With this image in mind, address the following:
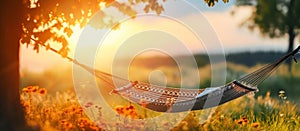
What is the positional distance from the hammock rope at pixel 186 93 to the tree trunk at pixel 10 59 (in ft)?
2.05

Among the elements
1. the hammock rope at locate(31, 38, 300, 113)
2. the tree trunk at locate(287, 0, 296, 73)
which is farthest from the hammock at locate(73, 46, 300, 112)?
the tree trunk at locate(287, 0, 296, 73)

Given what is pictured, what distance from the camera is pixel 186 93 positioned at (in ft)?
24.1

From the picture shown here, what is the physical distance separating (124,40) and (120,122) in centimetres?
185

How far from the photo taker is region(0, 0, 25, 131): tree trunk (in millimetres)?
6648

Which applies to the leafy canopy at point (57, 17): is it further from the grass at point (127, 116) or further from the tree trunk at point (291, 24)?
the tree trunk at point (291, 24)

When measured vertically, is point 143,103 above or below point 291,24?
below

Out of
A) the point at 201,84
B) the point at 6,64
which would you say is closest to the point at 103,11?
the point at 6,64

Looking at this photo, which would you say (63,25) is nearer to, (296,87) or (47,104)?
(47,104)

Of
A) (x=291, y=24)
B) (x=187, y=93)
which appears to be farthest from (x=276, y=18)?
(x=187, y=93)

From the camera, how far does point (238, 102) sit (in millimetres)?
9203

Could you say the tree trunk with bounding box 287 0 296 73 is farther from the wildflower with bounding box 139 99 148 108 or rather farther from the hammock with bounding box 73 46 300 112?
the wildflower with bounding box 139 99 148 108

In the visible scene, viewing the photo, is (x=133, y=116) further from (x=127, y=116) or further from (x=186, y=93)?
(x=186, y=93)

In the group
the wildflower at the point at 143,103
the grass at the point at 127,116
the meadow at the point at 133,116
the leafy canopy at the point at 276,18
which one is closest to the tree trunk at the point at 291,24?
the leafy canopy at the point at 276,18

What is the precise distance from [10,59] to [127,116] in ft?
5.34
